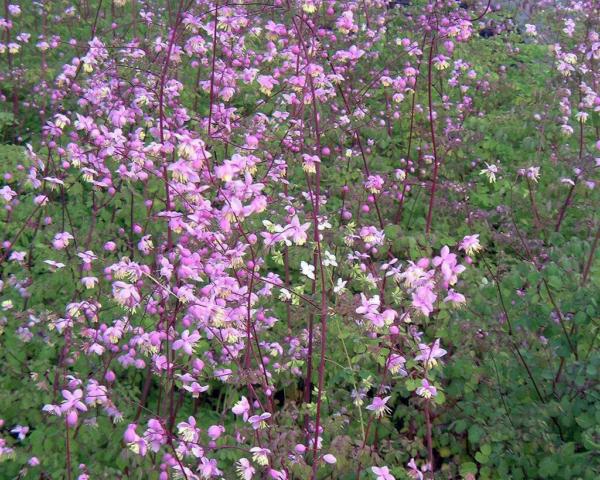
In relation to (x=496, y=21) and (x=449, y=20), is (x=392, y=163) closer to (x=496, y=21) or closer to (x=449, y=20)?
(x=449, y=20)

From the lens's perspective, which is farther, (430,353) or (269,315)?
(269,315)

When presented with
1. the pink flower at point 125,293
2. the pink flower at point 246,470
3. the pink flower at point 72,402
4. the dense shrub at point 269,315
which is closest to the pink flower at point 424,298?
the dense shrub at point 269,315

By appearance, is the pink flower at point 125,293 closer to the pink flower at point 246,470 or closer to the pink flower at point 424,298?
the pink flower at point 246,470

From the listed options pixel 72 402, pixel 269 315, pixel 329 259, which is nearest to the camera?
pixel 72 402

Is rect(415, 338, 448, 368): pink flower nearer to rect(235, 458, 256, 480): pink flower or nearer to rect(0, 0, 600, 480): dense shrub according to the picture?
rect(0, 0, 600, 480): dense shrub

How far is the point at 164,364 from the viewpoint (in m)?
2.57

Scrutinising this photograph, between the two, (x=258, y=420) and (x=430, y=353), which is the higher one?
(x=430, y=353)

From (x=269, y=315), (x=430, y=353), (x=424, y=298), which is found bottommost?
(x=269, y=315)

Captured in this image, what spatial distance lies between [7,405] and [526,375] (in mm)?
2317

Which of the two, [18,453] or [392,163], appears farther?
[392,163]

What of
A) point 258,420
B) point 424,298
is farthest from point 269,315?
point 424,298

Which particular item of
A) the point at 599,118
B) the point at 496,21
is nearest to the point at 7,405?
the point at 599,118

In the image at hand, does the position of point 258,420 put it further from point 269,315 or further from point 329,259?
point 269,315

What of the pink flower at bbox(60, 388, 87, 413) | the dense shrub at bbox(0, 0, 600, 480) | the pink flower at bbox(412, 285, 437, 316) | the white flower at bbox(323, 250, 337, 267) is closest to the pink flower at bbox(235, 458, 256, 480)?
the dense shrub at bbox(0, 0, 600, 480)
